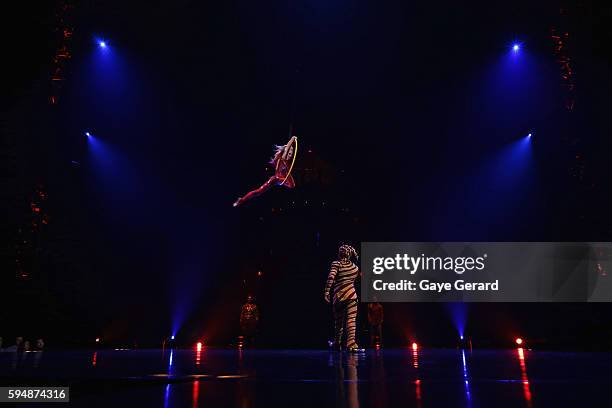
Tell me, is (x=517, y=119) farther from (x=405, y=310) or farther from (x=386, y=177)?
(x=405, y=310)

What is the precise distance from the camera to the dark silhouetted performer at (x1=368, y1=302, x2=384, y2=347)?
12.7 metres

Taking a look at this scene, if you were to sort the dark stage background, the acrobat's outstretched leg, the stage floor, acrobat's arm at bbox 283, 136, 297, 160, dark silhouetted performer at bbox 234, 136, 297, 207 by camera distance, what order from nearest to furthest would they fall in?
the stage floor → the dark stage background → acrobat's arm at bbox 283, 136, 297, 160 → dark silhouetted performer at bbox 234, 136, 297, 207 → the acrobat's outstretched leg

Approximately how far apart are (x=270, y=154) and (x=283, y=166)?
2.87 feet

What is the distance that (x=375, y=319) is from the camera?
499 inches

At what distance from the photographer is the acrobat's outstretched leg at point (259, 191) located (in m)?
12.9

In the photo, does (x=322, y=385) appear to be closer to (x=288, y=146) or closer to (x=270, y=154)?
(x=288, y=146)

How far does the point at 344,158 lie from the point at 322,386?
31.8 ft

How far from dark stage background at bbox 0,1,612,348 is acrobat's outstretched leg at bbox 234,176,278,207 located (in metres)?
0.28

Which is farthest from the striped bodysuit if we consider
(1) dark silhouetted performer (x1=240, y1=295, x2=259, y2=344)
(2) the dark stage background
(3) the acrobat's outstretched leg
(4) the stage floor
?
(4) the stage floor

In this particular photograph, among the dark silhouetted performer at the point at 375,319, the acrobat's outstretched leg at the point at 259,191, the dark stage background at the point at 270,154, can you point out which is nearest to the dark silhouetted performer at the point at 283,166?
the acrobat's outstretched leg at the point at 259,191

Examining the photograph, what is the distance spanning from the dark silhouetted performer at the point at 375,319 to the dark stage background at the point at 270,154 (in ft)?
1.77

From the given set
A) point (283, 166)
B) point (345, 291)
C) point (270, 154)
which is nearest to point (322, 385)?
point (345, 291)

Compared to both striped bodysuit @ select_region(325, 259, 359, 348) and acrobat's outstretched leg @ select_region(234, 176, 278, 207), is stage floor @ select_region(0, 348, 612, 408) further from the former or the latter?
acrobat's outstretched leg @ select_region(234, 176, 278, 207)

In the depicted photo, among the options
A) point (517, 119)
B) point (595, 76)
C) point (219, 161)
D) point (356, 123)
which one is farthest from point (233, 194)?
point (595, 76)
